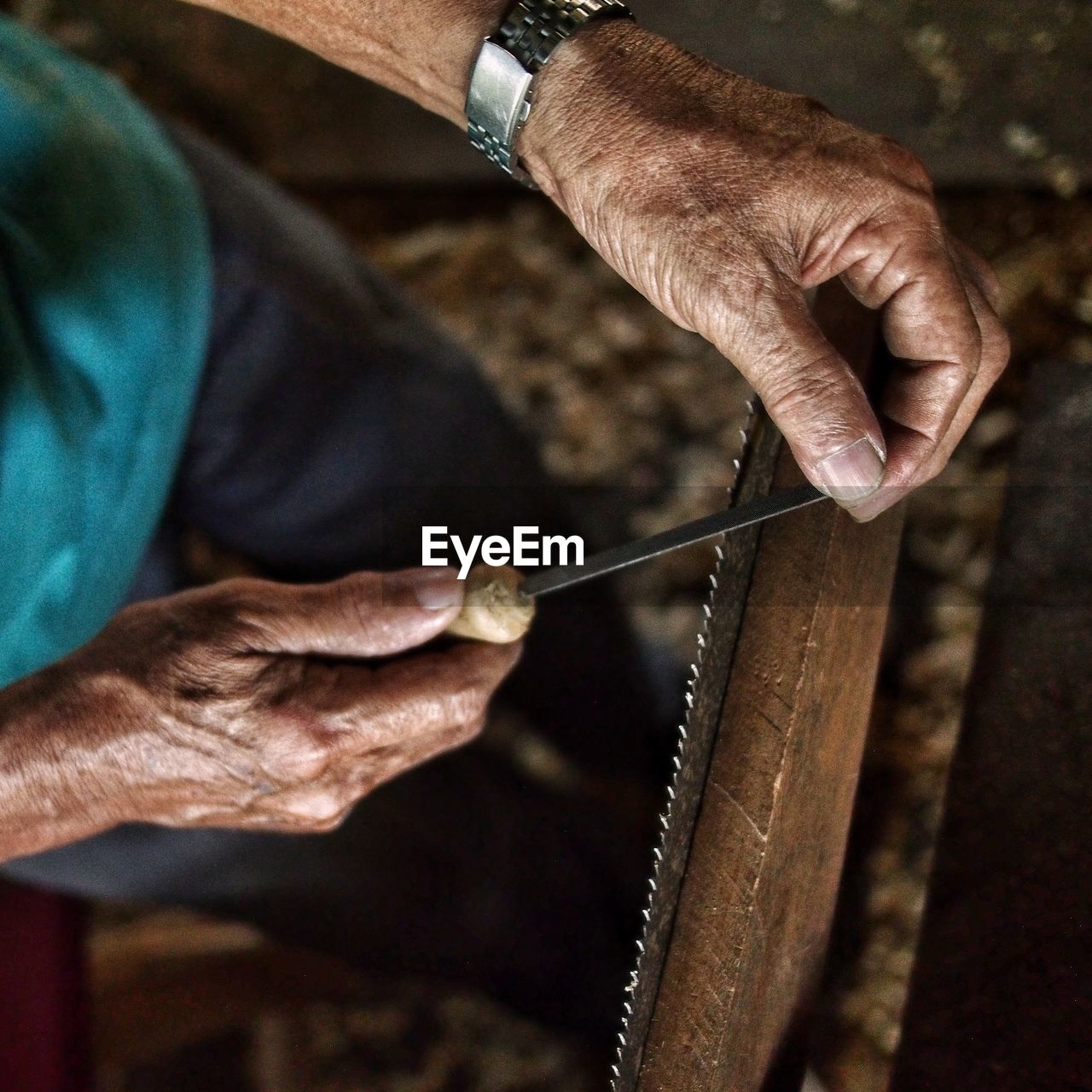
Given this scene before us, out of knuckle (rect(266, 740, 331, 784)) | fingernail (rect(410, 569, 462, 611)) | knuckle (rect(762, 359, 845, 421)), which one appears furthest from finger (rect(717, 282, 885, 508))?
knuckle (rect(266, 740, 331, 784))

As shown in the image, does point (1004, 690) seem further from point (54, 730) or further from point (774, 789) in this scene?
point (54, 730)

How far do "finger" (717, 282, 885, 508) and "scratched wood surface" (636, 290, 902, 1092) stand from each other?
6 cm

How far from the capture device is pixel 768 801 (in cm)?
58

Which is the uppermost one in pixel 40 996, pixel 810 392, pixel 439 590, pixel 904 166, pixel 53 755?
pixel 904 166

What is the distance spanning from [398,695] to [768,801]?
258 millimetres

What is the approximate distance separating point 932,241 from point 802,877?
363 mm

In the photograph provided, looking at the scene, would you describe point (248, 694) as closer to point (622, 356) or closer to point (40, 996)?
point (40, 996)

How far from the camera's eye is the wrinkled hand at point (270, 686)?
0.70 m

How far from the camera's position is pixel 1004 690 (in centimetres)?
70

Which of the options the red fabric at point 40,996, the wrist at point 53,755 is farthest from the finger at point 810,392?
the red fabric at point 40,996

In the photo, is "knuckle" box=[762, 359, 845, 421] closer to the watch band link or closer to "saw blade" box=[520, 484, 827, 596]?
"saw blade" box=[520, 484, 827, 596]

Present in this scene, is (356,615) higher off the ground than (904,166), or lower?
lower

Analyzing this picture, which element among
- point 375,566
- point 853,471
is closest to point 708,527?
point 853,471

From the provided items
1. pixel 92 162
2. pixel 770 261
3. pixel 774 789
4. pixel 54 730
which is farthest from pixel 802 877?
pixel 92 162
